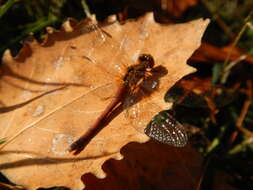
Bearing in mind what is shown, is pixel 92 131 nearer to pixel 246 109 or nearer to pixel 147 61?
pixel 147 61

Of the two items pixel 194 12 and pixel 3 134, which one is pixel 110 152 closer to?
pixel 3 134

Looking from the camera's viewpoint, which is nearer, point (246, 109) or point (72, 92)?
point (72, 92)

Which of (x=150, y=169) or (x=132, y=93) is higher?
(x=132, y=93)

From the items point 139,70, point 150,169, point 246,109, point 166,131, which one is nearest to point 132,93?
point 139,70

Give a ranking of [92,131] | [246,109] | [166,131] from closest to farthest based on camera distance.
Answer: [92,131] < [166,131] < [246,109]

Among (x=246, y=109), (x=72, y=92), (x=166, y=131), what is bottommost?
(x=246, y=109)

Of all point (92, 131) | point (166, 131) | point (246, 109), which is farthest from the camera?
point (246, 109)

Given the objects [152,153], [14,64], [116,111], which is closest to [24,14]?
[14,64]
